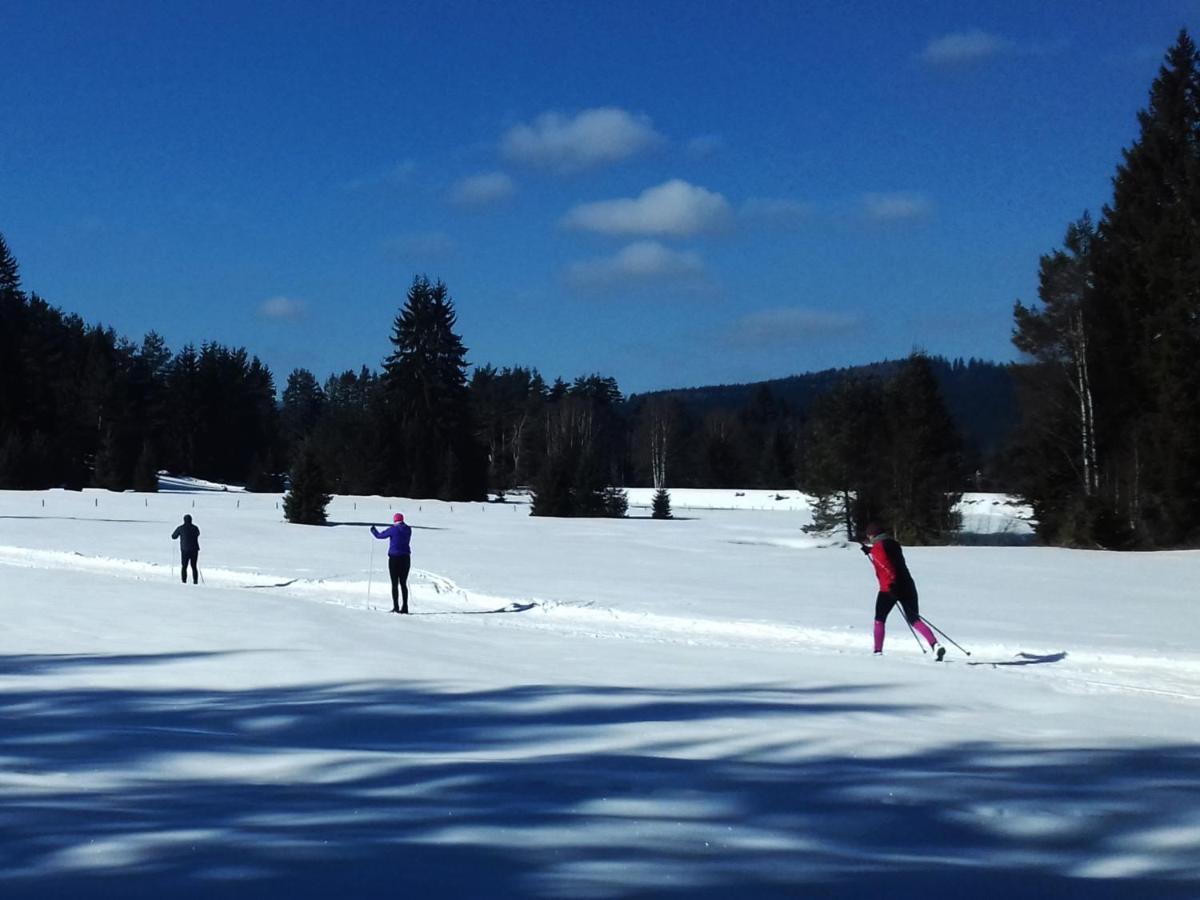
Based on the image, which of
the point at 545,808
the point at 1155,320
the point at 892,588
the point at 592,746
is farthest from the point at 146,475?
the point at 545,808

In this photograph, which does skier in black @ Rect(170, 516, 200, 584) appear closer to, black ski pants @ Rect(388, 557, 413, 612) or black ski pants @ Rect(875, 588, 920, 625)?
black ski pants @ Rect(388, 557, 413, 612)

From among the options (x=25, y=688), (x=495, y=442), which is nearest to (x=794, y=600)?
(x=25, y=688)

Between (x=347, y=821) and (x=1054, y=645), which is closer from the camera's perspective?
(x=347, y=821)

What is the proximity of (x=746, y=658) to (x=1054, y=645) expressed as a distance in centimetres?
458

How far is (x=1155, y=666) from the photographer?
14164mm

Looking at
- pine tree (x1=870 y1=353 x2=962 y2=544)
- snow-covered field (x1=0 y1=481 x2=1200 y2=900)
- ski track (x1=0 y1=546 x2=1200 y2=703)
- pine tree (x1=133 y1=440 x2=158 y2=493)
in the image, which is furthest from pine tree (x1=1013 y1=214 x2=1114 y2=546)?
pine tree (x1=133 y1=440 x2=158 y2=493)

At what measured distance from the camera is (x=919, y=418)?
143 ft

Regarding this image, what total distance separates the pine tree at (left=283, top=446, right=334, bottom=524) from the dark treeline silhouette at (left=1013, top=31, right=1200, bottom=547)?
29014 millimetres

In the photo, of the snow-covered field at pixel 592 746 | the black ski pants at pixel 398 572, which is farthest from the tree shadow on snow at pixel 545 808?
the black ski pants at pixel 398 572

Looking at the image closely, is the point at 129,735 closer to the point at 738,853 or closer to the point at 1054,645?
the point at 738,853

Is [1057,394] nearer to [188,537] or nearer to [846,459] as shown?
[846,459]

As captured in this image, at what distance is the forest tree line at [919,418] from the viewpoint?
40750 millimetres

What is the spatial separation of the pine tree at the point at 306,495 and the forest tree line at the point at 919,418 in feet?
1.12

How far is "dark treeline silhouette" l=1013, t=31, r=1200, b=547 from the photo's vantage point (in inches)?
1564
